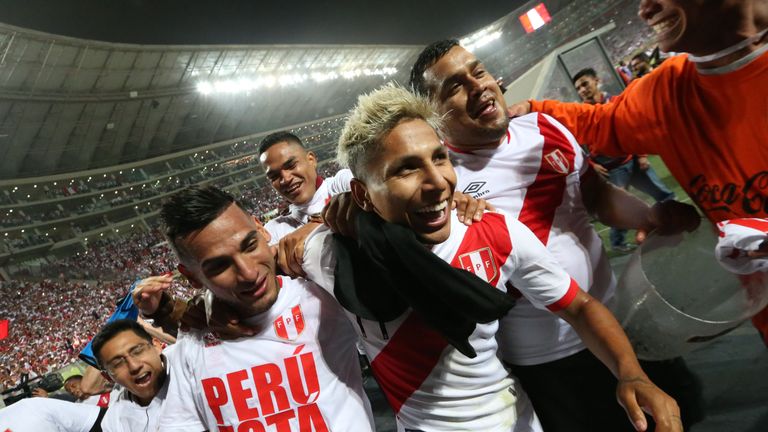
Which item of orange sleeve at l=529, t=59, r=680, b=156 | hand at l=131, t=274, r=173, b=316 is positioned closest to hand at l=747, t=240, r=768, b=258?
orange sleeve at l=529, t=59, r=680, b=156

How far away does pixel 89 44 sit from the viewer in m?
20.9

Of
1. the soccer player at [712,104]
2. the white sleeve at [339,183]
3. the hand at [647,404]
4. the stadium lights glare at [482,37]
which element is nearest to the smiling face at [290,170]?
the white sleeve at [339,183]

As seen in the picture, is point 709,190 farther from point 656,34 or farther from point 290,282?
point 290,282

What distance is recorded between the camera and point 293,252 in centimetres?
168

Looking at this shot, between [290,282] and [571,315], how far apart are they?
3.53ft

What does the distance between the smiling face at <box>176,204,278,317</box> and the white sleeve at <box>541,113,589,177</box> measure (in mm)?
1357

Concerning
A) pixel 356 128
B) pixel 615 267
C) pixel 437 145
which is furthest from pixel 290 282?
pixel 615 267

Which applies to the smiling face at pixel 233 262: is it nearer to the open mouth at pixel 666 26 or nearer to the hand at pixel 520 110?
the hand at pixel 520 110

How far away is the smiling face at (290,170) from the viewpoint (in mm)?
3473

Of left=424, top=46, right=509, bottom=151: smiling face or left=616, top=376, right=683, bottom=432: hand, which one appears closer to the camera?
left=616, top=376, right=683, bottom=432: hand

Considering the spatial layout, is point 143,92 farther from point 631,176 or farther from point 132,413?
point 631,176

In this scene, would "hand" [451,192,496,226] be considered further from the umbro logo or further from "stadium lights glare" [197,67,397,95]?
"stadium lights glare" [197,67,397,95]

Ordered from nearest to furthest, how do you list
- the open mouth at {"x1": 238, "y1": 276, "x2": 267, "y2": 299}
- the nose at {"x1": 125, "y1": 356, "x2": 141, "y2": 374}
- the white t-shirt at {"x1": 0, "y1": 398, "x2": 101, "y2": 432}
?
the open mouth at {"x1": 238, "y1": 276, "x2": 267, "y2": 299}, the nose at {"x1": 125, "y1": 356, "x2": 141, "y2": 374}, the white t-shirt at {"x1": 0, "y1": 398, "x2": 101, "y2": 432}

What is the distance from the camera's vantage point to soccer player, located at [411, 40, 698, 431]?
5.49 feet
